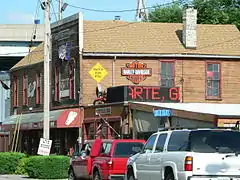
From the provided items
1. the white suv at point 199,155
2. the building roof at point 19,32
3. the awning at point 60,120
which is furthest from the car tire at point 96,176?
the building roof at point 19,32

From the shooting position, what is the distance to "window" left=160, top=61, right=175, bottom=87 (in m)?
39.3

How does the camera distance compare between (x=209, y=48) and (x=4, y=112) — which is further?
(x=4, y=112)

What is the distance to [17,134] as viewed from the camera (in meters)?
46.3

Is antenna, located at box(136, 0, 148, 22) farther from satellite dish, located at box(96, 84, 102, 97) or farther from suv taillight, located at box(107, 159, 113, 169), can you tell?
suv taillight, located at box(107, 159, 113, 169)

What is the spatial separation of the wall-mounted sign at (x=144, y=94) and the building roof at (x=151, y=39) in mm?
3779

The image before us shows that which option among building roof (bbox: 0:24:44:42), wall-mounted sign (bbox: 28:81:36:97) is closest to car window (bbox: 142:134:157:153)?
wall-mounted sign (bbox: 28:81:36:97)

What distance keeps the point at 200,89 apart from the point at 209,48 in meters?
2.67

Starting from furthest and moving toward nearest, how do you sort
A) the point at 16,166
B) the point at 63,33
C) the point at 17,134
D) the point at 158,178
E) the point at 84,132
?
the point at 17,134 < the point at 63,33 < the point at 84,132 < the point at 16,166 < the point at 158,178

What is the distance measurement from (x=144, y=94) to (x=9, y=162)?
25.7ft

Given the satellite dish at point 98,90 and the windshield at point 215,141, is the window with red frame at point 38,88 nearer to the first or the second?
the satellite dish at point 98,90

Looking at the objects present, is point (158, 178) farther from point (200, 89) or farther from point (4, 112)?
point (4, 112)

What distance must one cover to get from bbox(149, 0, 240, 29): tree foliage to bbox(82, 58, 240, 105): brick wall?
15.7m

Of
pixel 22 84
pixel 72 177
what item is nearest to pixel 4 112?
pixel 22 84

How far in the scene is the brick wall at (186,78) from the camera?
38.6 metres
